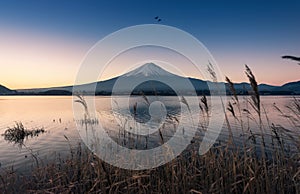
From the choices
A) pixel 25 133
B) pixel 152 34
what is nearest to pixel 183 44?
pixel 152 34

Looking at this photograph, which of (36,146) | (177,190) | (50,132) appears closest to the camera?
(177,190)

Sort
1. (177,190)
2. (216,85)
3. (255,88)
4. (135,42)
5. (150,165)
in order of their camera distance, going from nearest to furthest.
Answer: (255,88), (177,190), (216,85), (150,165), (135,42)

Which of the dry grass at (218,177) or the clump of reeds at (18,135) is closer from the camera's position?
the dry grass at (218,177)

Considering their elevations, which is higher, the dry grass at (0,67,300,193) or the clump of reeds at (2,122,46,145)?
the dry grass at (0,67,300,193)

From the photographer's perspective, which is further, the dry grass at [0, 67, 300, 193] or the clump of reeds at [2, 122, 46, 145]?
the clump of reeds at [2, 122, 46, 145]

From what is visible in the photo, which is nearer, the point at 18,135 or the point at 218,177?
the point at 218,177

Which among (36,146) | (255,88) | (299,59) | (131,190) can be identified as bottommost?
(36,146)

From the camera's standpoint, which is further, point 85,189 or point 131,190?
point 85,189

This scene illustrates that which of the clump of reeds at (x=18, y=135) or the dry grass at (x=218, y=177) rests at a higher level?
the dry grass at (x=218, y=177)

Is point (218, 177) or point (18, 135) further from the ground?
point (218, 177)

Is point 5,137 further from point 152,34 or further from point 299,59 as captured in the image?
point 299,59

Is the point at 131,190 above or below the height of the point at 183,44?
below

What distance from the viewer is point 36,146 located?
54.0ft

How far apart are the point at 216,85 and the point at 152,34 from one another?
3.66m
